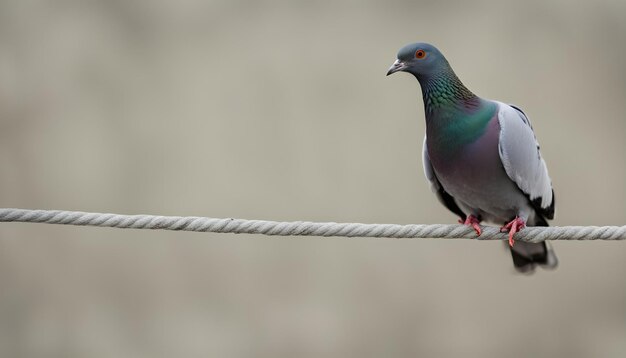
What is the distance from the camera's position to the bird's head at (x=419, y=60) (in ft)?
8.35

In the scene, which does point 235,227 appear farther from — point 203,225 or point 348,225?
point 348,225

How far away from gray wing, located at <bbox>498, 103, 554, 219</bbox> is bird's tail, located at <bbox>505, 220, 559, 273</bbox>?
290 millimetres

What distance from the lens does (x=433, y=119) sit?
2.52 metres

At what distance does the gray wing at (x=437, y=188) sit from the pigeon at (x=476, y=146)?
1.2 inches

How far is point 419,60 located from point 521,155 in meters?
0.45

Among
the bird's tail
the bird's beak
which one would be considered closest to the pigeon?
the bird's beak

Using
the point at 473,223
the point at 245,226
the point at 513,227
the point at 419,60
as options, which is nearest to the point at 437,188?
the point at 473,223

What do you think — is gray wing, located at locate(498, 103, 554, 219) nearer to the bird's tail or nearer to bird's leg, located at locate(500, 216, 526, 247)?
bird's leg, located at locate(500, 216, 526, 247)

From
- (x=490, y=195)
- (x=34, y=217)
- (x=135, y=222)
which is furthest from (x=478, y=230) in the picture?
(x=34, y=217)

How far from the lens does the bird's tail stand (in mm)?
2902

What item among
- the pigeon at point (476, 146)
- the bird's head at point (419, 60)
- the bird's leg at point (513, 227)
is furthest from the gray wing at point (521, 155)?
the bird's head at point (419, 60)

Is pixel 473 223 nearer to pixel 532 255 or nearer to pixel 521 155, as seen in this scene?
pixel 521 155

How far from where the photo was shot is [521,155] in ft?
8.23

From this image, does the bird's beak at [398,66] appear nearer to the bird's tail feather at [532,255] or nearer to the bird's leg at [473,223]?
the bird's leg at [473,223]
